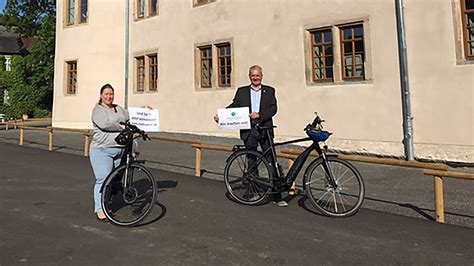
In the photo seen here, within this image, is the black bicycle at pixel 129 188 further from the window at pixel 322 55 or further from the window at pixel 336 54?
the window at pixel 322 55

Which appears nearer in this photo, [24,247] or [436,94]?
[24,247]

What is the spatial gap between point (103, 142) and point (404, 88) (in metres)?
8.83

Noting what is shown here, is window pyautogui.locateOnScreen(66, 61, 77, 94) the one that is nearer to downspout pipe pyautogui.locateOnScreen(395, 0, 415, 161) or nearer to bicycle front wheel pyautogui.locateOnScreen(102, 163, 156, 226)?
downspout pipe pyautogui.locateOnScreen(395, 0, 415, 161)

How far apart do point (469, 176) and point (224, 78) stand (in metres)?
12.3

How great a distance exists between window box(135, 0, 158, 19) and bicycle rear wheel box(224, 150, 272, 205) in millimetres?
14590

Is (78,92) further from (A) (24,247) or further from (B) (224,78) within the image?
(A) (24,247)

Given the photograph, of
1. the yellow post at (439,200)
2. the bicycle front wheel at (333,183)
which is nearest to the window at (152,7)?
the bicycle front wheel at (333,183)

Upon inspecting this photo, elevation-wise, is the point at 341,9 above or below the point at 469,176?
above

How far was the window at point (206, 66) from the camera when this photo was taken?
55.9 feet

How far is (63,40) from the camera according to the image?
23219 mm

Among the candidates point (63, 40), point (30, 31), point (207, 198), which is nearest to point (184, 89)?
point (63, 40)

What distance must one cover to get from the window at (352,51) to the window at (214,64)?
4790 mm

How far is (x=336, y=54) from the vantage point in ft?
42.5

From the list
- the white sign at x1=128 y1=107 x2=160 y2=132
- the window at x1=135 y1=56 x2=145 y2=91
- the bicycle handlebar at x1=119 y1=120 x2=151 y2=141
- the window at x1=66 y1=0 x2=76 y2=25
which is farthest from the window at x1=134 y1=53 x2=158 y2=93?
the bicycle handlebar at x1=119 y1=120 x2=151 y2=141
